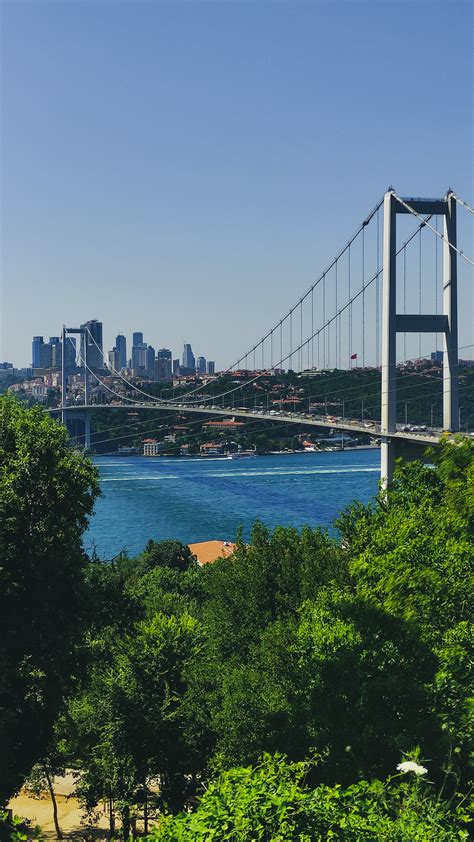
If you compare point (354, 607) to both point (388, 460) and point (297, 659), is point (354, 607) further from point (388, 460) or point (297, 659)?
point (388, 460)

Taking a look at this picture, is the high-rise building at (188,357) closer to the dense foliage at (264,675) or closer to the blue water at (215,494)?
the blue water at (215,494)

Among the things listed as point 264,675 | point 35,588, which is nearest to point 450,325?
point 264,675

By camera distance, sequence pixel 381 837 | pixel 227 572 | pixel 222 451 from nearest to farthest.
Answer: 1. pixel 381 837
2. pixel 227 572
3. pixel 222 451

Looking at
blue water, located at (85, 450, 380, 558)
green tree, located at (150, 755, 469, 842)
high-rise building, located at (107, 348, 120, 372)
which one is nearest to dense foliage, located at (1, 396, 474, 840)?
green tree, located at (150, 755, 469, 842)

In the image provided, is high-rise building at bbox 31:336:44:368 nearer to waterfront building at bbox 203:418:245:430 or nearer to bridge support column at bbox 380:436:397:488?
waterfront building at bbox 203:418:245:430

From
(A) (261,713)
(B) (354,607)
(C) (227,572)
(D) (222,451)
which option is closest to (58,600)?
(A) (261,713)

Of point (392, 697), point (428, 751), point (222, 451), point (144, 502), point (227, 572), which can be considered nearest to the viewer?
point (428, 751)
